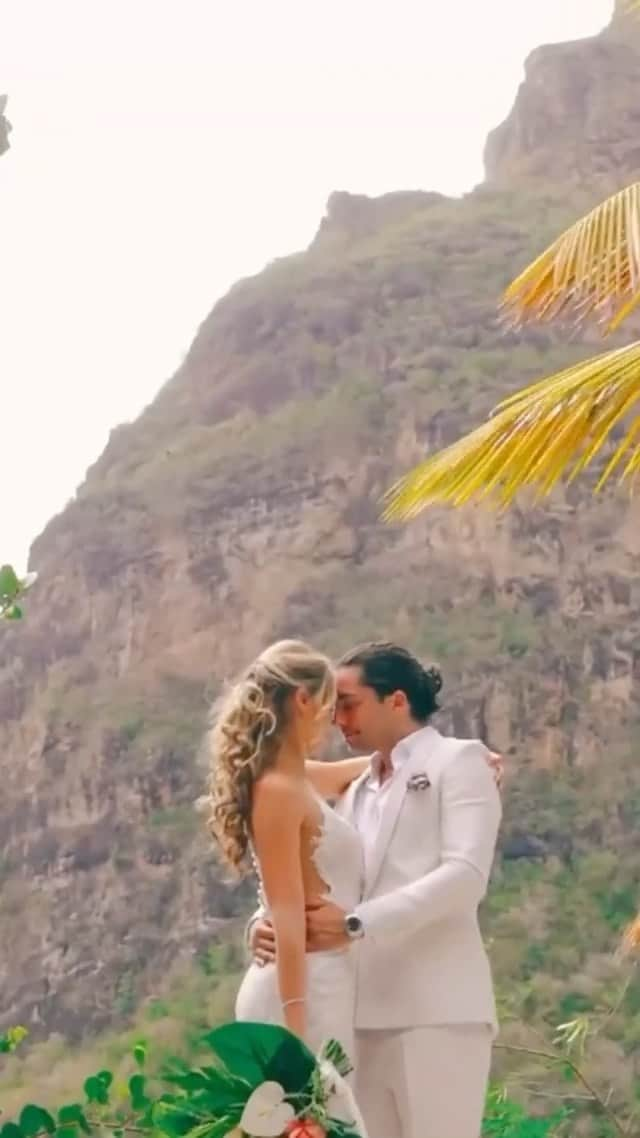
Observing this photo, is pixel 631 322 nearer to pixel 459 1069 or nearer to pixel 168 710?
pixel 168 710

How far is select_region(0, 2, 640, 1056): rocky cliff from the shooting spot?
147 feet

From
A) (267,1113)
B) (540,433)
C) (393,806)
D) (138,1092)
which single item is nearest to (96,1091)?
(138,1092)

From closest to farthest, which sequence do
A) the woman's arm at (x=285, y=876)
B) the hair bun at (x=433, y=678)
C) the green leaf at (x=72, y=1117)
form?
the green leaf at (x=72, y=1117)
the woman's arm at (x=285, y=876)
the hair bun at (x=433, y=678)

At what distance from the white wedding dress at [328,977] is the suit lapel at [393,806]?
4 cm

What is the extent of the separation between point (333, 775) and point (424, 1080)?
0.76 meters

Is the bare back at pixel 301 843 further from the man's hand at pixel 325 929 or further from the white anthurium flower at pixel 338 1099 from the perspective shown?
the white anthurium flower at pixel 338 1099

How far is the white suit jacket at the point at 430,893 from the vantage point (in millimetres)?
3016

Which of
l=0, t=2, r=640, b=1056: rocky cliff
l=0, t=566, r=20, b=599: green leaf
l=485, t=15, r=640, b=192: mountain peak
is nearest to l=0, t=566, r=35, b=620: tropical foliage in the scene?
l=0, t=566, r=20, b=599: green leaf

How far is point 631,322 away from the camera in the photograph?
2028 inches

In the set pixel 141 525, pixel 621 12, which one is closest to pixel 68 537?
pixel 141 525

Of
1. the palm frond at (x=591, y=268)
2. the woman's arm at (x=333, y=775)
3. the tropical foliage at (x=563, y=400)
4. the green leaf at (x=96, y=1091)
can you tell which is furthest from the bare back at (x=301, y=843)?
the palm frond at (x=591, y=268)

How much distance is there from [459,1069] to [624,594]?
44926 mm

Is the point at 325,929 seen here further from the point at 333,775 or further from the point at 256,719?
the point at 333,775

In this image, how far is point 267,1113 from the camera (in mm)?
2248
